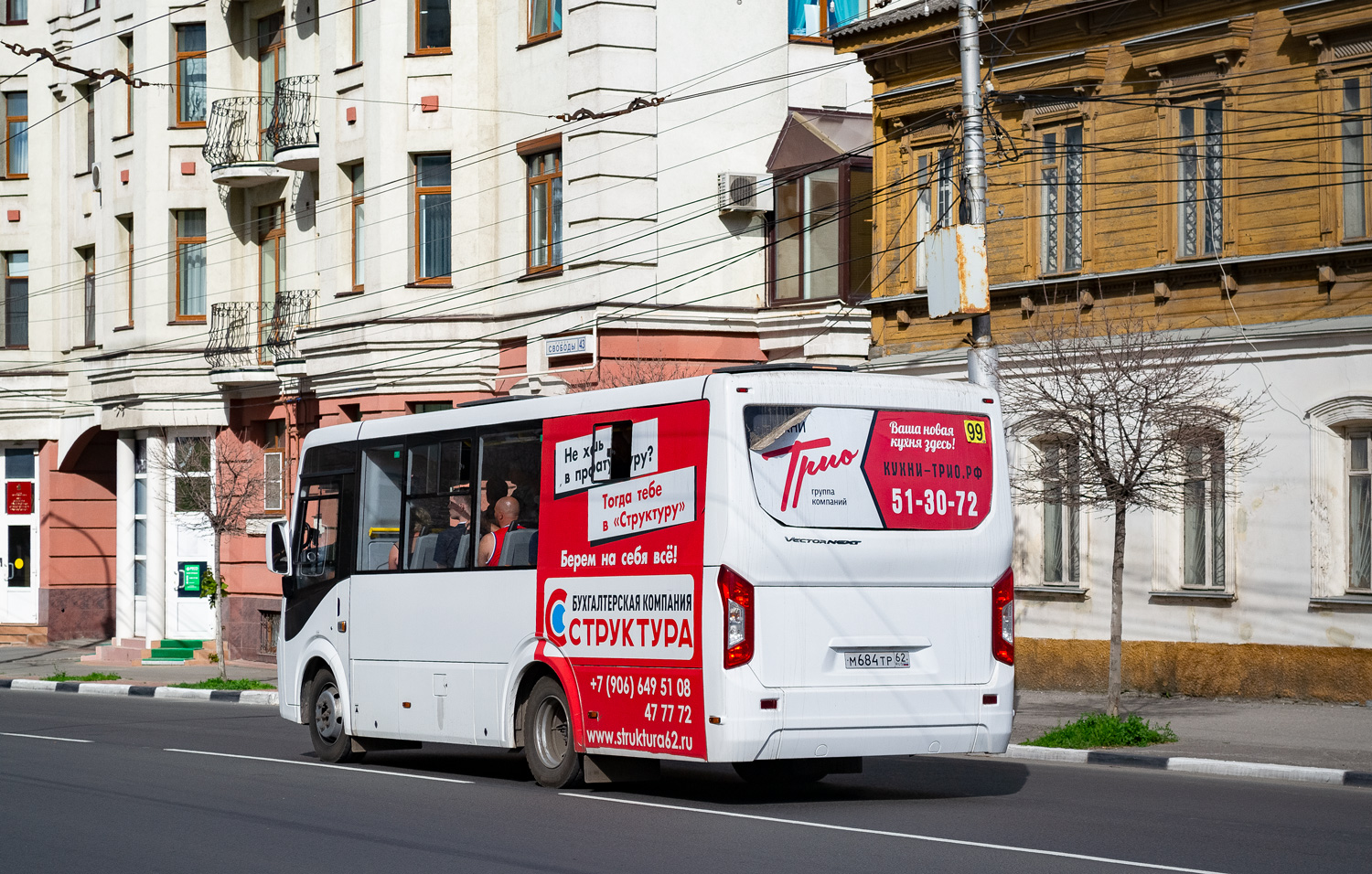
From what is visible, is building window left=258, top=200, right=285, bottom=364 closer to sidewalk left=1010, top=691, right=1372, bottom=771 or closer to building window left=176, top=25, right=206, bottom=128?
building window left=176, top=25, right=206, bottom=128

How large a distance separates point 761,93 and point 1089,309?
348 inches

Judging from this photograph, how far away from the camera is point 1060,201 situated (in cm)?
2370

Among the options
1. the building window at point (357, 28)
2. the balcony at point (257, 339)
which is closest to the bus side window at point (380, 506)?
the building window at point (357, 28)

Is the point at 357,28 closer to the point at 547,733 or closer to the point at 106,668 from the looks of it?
the point at 106,668

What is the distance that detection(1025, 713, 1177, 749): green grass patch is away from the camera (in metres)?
17.4

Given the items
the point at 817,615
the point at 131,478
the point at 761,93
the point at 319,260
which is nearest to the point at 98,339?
the point at 131,478

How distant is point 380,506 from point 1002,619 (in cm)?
576

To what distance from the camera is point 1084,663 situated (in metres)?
23.2

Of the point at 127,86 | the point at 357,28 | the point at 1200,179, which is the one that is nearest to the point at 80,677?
the point at 357,28

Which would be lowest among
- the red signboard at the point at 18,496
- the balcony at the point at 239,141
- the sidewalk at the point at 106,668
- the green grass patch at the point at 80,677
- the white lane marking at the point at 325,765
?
the sidewalk at the point at 106,668

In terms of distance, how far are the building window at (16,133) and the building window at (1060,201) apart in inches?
1102

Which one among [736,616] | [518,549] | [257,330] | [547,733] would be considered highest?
[257,330]

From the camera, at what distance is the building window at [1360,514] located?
66.8ft

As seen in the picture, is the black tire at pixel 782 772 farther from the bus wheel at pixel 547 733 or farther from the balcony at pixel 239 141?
the balcony at pixel 239 141
